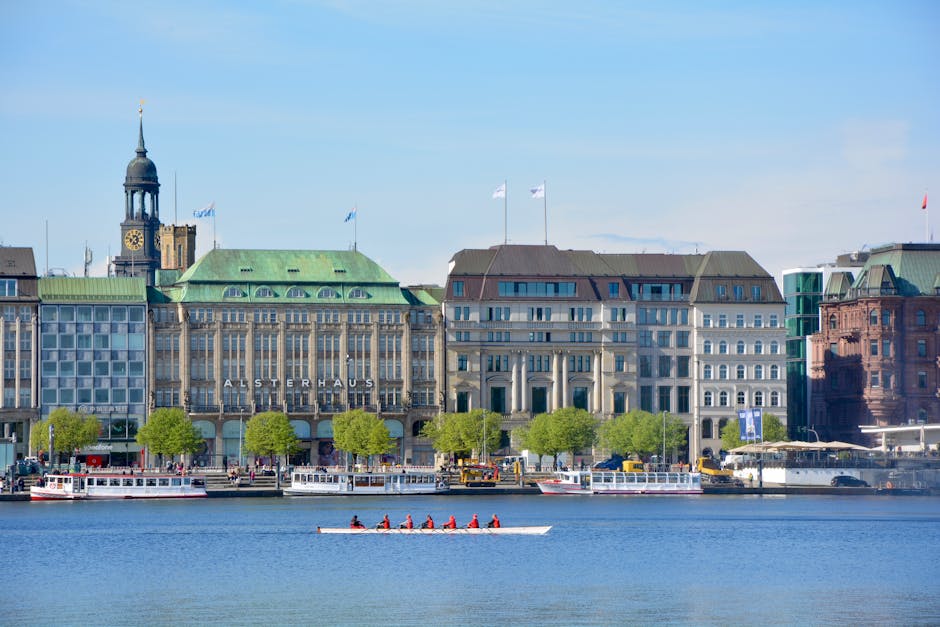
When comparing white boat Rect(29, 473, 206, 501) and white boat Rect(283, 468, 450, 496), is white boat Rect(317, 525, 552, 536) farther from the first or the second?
white boat Rect(29, 473, 206, 501)

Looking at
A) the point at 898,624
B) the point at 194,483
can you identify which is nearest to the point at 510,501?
the point at 194,483

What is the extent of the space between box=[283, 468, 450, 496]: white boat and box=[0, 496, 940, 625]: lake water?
11.4m

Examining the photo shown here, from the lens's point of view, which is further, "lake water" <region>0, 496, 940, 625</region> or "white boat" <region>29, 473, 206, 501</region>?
"white boat" <region>29, 473, 206, 501</region>

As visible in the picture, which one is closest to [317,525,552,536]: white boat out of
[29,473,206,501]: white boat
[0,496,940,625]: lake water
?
[0,496,940,625]: lake water

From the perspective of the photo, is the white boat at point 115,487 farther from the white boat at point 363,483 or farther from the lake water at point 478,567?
the white boat at point 363,483

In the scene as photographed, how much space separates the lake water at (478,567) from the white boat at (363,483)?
1136 cm

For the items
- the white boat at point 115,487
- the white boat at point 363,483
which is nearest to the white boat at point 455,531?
the white boat at point 363,483

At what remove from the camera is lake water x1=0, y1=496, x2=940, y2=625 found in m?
107

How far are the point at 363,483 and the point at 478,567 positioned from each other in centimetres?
6865

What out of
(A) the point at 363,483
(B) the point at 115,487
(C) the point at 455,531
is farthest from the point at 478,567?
(B) the point at 115,487

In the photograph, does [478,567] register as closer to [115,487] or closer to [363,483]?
[363,483]

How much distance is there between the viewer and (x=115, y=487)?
192 meters

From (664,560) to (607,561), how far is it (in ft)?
12.6

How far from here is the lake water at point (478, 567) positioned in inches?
4218
